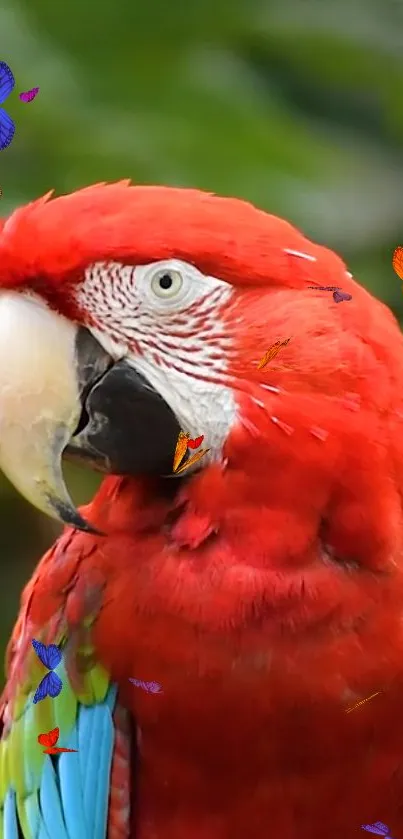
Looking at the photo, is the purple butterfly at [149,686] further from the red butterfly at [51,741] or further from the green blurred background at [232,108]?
the green blurred background at [232,108]

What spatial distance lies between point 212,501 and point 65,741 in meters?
0.26

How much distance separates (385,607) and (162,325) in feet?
0.86

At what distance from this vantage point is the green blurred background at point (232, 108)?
0.85 m

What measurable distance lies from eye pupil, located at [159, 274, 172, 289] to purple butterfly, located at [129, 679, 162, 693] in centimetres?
30

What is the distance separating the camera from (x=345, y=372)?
0.66m

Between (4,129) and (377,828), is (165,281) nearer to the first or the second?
(4,129)

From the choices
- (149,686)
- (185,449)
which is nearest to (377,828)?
(149,686)

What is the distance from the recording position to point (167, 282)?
0.62 metres

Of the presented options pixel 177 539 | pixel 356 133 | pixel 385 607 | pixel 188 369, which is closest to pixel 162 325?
pixel 188 369

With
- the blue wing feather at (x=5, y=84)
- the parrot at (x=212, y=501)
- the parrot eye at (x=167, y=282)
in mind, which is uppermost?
the blue wing feather at (x=5, y=84)

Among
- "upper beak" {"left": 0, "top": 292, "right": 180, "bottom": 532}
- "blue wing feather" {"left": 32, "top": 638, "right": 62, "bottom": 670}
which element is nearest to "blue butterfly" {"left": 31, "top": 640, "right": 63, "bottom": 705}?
"blue wing feather" {"left": 32, "top": 638, "right": 62, "bottom": 670}

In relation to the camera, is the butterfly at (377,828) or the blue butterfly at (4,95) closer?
the blue butterfly at (4,95)

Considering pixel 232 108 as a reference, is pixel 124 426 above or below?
below

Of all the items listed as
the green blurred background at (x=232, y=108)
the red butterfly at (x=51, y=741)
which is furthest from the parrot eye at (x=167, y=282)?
the red butterfly at (x=51, y=741)
